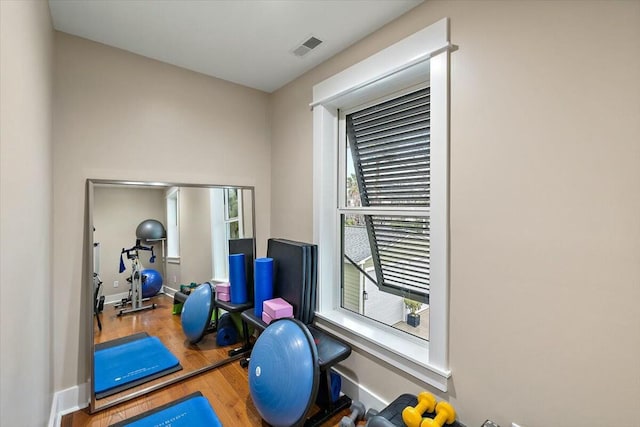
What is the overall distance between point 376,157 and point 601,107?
1268 mm

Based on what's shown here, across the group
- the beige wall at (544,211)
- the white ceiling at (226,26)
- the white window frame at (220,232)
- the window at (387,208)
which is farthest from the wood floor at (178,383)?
the white ceiling at (226,26)

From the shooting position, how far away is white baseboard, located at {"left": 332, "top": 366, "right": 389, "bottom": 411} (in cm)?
191

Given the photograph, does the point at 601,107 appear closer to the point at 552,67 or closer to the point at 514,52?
the point at 552,67

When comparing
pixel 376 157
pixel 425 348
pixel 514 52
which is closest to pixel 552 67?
pixel 514 52

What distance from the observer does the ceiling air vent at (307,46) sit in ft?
6.74

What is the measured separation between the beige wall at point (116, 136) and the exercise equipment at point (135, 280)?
0.88 feet

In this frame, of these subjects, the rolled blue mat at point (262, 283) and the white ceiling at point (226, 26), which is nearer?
the white ceiling at point (226, 26)

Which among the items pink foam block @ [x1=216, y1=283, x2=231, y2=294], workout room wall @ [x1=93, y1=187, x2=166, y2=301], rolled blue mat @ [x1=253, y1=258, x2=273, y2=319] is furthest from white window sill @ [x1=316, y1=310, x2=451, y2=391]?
workout room wall @ [x1=93, y1=187, x2=166, y2=301]

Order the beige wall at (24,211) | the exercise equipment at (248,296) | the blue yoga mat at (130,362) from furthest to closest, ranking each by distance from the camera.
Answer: the exercise equipment at (248,296), the blue yoga mat at (130,362), the beige wall at (24,211)

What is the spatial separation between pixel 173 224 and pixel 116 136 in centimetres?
79

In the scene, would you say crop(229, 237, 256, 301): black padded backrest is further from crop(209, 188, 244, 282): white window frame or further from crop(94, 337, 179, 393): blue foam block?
crop(94, 337, 179, 393): blue foam block

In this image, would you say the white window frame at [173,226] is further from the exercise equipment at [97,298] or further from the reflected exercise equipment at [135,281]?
the exercise equipment at [97,298]

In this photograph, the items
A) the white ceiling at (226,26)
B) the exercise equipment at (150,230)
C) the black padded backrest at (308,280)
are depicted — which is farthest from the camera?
the exercise equipment at (150,230)

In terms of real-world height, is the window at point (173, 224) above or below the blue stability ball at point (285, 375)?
above
